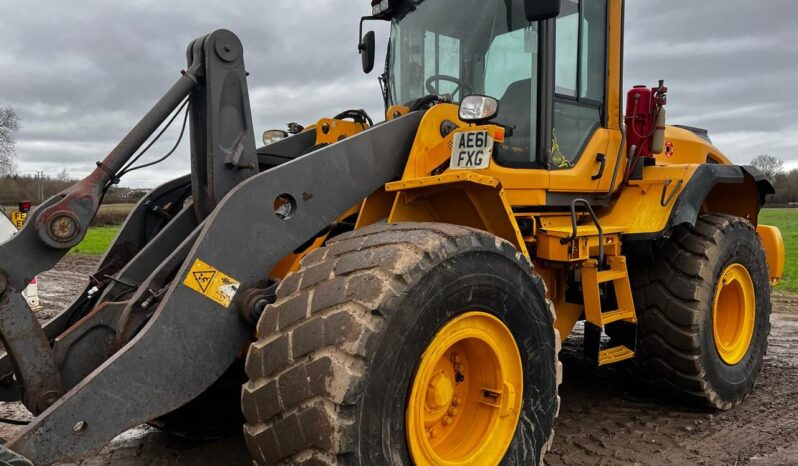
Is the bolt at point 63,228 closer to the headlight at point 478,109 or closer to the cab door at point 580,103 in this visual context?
the headlight at point 478,109

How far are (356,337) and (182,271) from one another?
0.76 metres

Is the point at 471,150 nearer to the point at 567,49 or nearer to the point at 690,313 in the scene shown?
the point at 567,49

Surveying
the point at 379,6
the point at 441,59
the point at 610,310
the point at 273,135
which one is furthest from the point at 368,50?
the point at 610,310

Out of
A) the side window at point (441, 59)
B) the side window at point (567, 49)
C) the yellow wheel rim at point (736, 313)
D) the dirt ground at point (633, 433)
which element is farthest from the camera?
the yellow wheel rim at point (736, 313)

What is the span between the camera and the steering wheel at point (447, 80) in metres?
3.99

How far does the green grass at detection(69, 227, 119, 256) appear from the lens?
770 inches

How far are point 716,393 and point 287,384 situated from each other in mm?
3424

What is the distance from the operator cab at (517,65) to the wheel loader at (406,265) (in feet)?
0.05

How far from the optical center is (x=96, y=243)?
22672 millimetres

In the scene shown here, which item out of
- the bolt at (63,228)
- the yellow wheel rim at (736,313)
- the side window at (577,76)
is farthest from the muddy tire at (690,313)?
the bolt at (63,228)

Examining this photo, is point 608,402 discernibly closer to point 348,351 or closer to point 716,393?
point 716,393

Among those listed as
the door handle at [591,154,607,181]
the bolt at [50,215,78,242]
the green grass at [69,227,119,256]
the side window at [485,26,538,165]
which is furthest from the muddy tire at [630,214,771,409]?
the green grass at [69,227,119,256]

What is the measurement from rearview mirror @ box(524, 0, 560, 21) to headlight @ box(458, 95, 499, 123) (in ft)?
1.66

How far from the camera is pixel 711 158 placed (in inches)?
225
